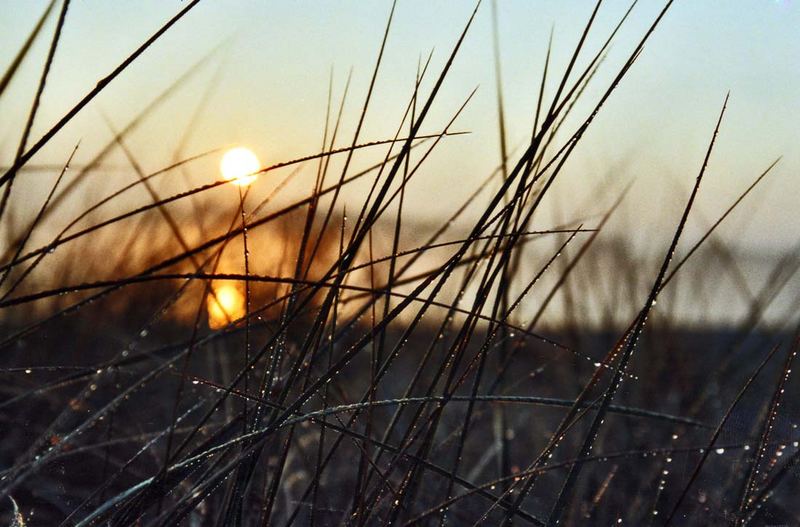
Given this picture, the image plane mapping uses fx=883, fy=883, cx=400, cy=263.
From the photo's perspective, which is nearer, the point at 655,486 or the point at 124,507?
the point at 124,507

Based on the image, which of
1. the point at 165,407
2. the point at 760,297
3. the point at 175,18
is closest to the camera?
the point at 175,18

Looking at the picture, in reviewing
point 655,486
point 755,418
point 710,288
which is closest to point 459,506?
point 655,486

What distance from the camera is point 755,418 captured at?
70.3 inches

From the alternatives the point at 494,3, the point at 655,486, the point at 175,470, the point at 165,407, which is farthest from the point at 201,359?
the point at 175,470

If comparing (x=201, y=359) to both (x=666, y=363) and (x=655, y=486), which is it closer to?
(x=666, y=363)

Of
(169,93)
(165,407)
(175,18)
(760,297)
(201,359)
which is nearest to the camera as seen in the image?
(175,18)

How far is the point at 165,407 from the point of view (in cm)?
197

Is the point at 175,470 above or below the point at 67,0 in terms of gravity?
below

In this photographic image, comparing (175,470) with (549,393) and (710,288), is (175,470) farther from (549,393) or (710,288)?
(549,393)

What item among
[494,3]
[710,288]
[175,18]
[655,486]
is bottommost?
[655,486]

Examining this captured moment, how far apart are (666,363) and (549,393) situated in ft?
1.77

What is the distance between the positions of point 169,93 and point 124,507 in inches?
23.3

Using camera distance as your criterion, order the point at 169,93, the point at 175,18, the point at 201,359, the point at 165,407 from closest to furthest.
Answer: the point at 175,18
the point at 169,93
the point at 165,407
the point at 201,359

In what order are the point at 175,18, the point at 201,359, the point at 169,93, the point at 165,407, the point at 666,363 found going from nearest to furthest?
the point at 175,18 → the point at 169,93 → the point at 165,407 → the point at 666,363 → the point at 201,359
